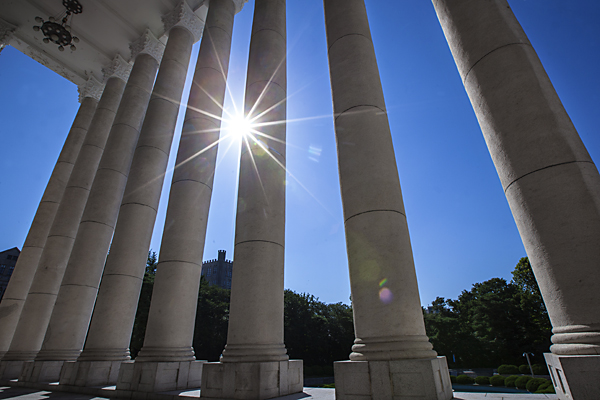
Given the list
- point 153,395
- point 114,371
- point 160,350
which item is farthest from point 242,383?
point 114,371

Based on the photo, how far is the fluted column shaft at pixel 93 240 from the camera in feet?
327

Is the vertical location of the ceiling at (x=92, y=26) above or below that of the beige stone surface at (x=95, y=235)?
above

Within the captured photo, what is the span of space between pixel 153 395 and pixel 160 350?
968cm

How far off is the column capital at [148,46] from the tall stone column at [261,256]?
280 ft

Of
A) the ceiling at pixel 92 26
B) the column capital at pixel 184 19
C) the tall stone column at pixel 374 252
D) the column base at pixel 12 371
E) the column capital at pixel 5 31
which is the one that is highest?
the ceiling at pixel 92 26

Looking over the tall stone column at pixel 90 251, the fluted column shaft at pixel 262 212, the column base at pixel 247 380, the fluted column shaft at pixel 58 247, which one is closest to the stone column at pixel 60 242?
the fluted column shaft at pixel 58 247

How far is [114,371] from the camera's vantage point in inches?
3383

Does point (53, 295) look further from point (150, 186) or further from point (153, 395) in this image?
point (153, 395)

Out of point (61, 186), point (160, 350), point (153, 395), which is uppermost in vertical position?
point (61, 186)

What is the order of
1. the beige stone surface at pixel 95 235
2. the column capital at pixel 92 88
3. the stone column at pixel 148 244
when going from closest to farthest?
the stone column at pixel 148 244 → the beige stone surface at pixel 95 235 → the column capital at pixel 92 88

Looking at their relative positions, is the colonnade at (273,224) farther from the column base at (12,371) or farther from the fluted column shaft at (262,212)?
the column base at (12,371)

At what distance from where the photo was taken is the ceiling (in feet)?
501

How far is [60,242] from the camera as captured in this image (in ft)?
425

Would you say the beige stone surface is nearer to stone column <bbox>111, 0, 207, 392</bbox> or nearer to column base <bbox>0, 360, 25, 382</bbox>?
stone column <bbox>111, 0, 207, 392</bbox>
